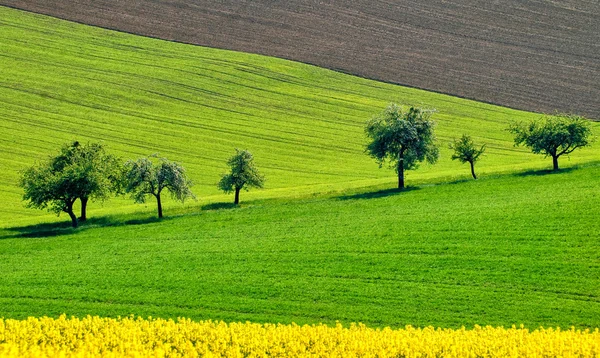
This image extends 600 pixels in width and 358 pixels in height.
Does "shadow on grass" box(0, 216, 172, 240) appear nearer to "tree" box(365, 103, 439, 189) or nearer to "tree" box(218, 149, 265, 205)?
"tree" box(218, 149, 265, 205)

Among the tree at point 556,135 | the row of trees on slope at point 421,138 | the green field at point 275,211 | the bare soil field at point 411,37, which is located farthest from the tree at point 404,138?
the bare soil field at point 411,37

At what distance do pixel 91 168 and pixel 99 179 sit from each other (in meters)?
1.15

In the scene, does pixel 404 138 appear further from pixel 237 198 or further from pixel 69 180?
pixel 69 180

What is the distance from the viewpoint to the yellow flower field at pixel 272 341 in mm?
27172

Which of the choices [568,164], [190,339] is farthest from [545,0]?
[190,339]

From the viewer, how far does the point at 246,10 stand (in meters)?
114

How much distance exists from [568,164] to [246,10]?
55.5 meters

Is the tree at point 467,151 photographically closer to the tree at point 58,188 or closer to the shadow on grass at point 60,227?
the shadow on grass at point 60,227

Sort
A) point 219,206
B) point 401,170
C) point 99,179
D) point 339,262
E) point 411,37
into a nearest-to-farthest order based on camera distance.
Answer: point 339,262 → point 99,179 → point 219,206 → point 401,170 → point 411,37

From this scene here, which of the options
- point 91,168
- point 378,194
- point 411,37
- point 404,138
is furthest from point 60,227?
point 411,37

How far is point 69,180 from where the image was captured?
60688 mm

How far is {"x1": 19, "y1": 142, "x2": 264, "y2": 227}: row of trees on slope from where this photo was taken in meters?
60.7

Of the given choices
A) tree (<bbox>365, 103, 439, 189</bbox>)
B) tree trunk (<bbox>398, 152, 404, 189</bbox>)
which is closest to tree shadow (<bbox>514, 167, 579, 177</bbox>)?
tree (<bbox>365, 103, 439, 189</bbox>)

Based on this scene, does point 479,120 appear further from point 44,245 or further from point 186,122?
point 44,245
